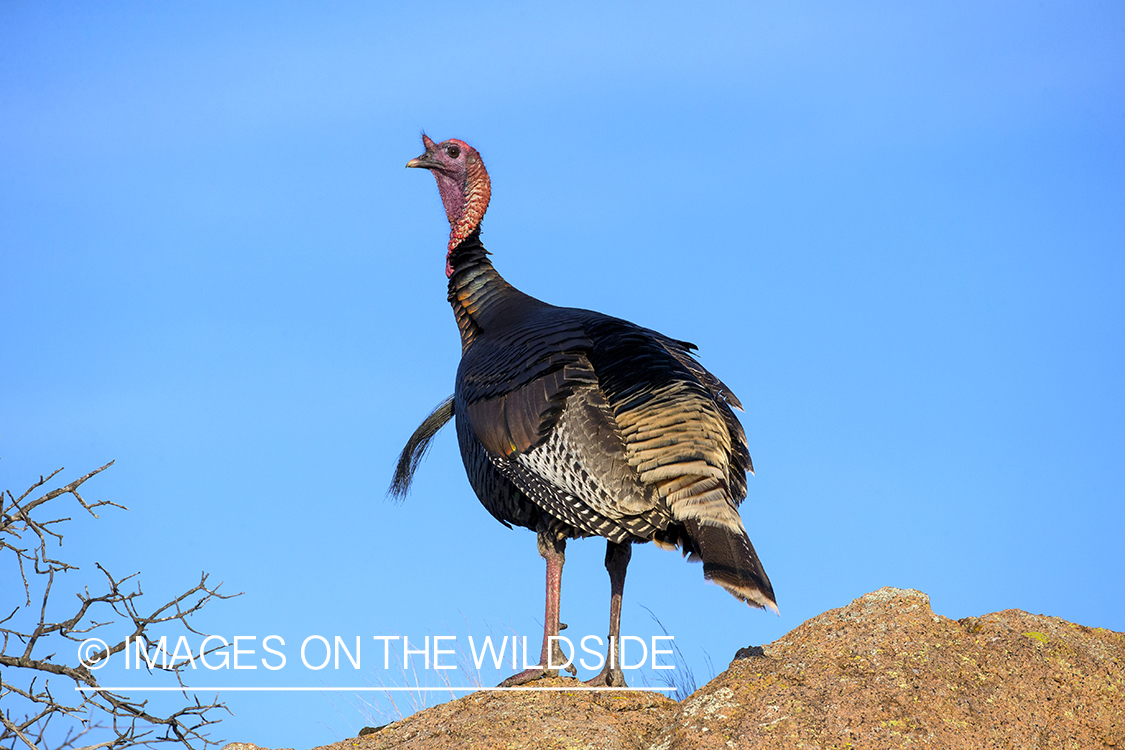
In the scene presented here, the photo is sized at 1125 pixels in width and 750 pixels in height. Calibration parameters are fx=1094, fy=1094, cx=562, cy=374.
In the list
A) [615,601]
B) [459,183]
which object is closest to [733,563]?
[615,601]

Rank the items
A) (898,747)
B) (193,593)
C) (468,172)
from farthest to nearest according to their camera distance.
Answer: (468,172)
(193,593)
(898,747)

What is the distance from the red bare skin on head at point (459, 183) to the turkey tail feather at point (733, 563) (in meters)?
3.32

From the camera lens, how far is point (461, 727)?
571 cm

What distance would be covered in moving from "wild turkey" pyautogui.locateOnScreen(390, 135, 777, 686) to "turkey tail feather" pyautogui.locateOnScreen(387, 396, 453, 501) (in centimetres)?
100

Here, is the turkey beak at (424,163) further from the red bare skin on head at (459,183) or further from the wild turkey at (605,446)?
the wild turkey at (605,446)

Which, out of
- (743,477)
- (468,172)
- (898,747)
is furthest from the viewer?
(468,172)

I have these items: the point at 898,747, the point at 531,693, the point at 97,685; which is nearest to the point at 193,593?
the point at 97,685

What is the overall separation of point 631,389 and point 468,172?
2799mm

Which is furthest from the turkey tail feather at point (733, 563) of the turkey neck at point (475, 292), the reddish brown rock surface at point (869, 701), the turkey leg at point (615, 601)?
the turkey neck at point (475, 292)

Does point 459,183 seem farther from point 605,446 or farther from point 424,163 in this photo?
point 605,446

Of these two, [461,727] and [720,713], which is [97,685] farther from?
[720,713]

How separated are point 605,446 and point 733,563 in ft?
3.41

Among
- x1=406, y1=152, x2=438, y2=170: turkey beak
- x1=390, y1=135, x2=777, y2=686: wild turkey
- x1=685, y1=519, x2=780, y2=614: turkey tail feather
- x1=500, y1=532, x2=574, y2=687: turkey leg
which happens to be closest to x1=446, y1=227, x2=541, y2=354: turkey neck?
x1=390, y1=135, x2=777, y2=686: wild turkey

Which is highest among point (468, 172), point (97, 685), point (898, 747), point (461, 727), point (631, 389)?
point (468, 172)
